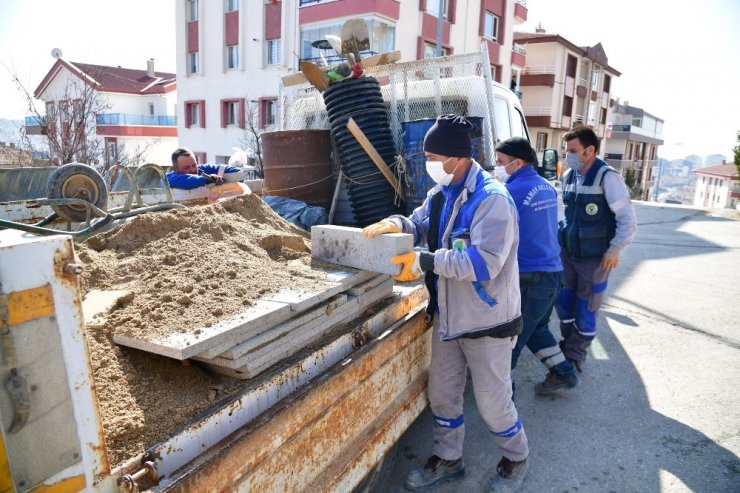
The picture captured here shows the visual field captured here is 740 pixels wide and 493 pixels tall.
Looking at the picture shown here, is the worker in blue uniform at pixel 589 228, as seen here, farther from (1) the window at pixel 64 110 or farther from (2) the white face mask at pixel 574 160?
(1) the window at pixel 64 110

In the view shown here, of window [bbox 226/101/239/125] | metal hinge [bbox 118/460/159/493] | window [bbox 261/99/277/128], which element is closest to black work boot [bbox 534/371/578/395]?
metal hinge [bbox 118/460/159/493]

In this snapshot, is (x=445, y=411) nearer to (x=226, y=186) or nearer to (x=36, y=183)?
(x=226, y=186)

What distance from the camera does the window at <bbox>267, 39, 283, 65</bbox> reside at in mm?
22438

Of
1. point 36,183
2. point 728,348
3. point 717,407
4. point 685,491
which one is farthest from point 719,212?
point 36,183

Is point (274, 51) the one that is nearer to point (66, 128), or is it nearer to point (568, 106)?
point (66, 128)

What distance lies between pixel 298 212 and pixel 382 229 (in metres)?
1.65

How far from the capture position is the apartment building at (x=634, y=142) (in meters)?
48.5

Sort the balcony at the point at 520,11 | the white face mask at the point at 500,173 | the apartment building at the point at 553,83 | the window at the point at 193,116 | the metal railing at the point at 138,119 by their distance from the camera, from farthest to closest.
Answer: the metal railing at the point at 138,119 < the apartment building at the point at 553,83 < the balcony at the point at 520,11 < the window at the point at 193,116 < the white face mask at the point at 500,173

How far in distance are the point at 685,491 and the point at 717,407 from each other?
1.19 meters

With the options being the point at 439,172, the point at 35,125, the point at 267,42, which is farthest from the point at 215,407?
the point at 267,42

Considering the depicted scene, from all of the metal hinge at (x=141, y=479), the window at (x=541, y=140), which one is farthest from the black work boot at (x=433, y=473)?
the window at (x=541, y=140)

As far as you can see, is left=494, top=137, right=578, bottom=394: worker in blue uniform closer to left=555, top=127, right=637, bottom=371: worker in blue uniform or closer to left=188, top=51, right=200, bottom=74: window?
left=555, top=127, right=637, bottom=371: worker in blue uniform

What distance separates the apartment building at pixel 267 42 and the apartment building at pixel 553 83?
3255 millimetres

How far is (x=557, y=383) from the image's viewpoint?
3.84m
